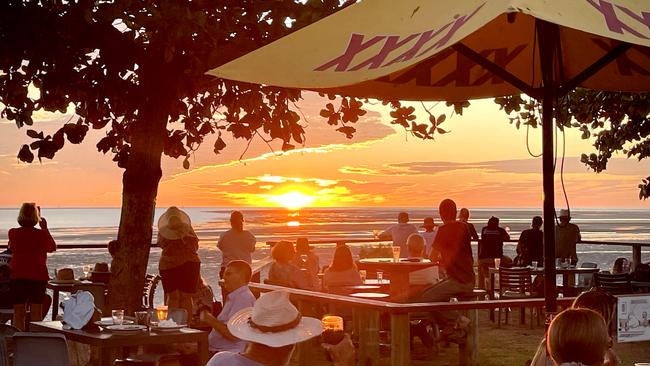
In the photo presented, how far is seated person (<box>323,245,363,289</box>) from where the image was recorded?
42.5 ft

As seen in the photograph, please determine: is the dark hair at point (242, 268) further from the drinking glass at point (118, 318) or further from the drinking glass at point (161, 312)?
the drinking glass at point (118, 318)

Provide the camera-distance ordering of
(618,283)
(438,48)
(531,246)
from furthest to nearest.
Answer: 1. (531,246)
2. (618,283)
3. (438,48)

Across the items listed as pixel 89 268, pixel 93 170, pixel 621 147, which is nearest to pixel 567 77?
pixel 89 268

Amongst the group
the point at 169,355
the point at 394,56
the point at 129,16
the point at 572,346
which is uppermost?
the point at 129,16

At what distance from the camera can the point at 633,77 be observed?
6.74 metres

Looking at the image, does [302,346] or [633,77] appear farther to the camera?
[302,346]

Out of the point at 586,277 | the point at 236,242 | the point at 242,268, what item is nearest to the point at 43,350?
the point at 242,268

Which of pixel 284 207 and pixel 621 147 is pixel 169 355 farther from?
pixel 284 207

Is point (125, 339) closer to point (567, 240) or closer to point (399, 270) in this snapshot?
point (399, 270)

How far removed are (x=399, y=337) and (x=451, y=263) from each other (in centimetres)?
383

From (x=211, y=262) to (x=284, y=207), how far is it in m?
115

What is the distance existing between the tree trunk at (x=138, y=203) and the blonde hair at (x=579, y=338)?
738 centimetres

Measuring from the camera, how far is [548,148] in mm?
5617

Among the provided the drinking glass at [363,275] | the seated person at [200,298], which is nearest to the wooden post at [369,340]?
the seated person at [200,298]
